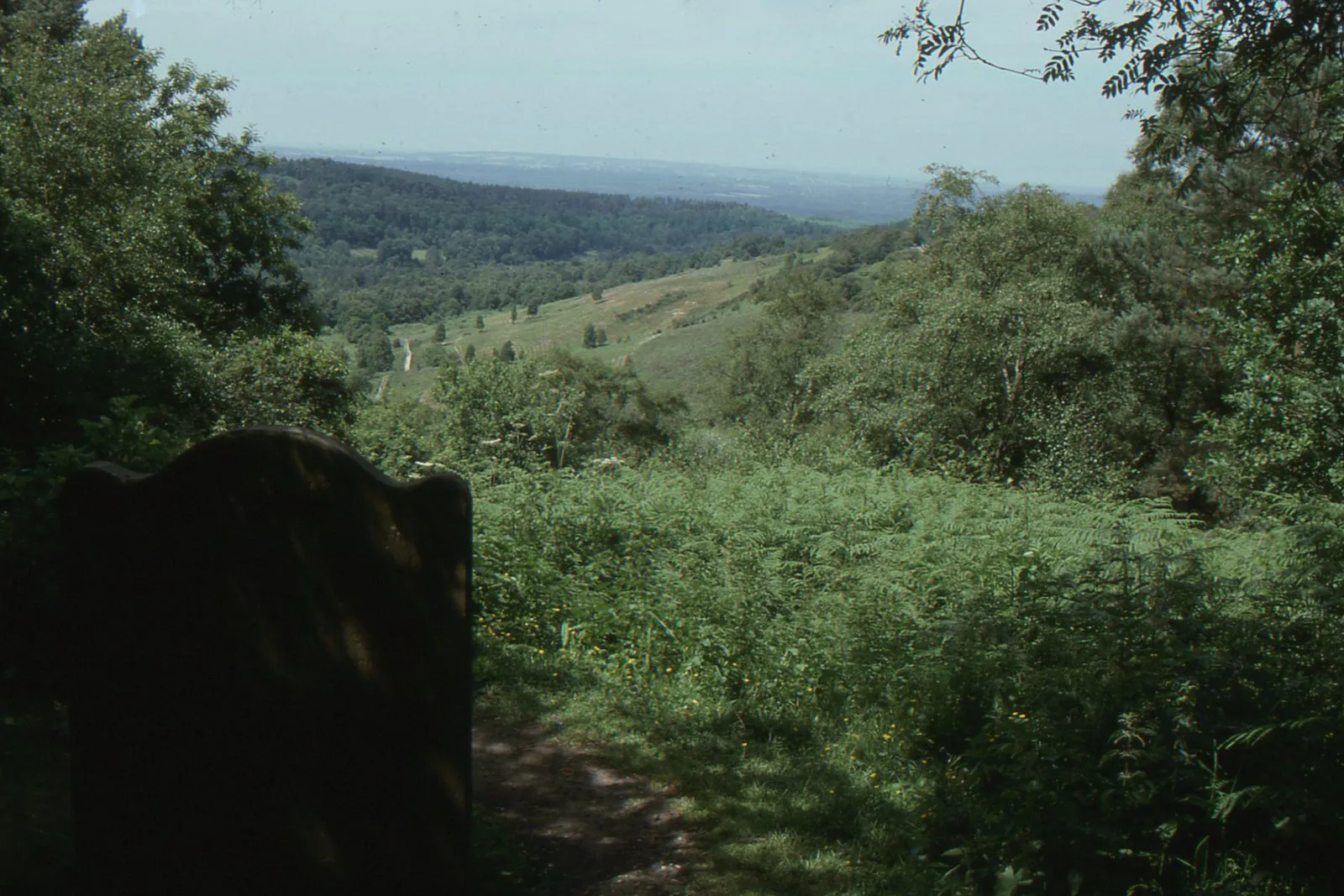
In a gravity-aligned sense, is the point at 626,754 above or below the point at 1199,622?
below

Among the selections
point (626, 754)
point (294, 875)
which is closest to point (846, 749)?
point (626, 754)

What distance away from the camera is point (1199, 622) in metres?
4.72

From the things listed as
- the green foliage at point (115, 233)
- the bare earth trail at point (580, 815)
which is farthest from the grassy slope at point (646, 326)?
the bare earth trail at point (580, 815)

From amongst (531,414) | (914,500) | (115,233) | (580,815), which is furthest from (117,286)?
(580,815)

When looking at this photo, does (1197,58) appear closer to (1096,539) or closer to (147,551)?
(1096,539)

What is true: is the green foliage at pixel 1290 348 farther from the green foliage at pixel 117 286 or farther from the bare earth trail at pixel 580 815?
the green foliage at pixel 117 286

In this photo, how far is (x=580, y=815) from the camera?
192 inches

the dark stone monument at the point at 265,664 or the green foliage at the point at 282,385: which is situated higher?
the dark stone monument at the point at 265,664

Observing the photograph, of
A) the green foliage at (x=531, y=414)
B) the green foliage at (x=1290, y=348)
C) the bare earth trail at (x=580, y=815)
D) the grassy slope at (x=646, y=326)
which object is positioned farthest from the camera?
the grassy slope at (x=646, y=326)

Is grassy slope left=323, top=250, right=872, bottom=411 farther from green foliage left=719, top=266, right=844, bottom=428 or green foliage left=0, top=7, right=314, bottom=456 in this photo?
green foliage left=0, top=7, right=314, bottom=456

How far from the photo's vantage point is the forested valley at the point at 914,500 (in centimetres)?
400

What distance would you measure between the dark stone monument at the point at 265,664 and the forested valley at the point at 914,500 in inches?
35.2

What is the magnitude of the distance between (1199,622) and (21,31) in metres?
32.1

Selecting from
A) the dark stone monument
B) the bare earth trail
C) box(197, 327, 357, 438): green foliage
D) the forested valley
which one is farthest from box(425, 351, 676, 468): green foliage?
the dark stone monument
